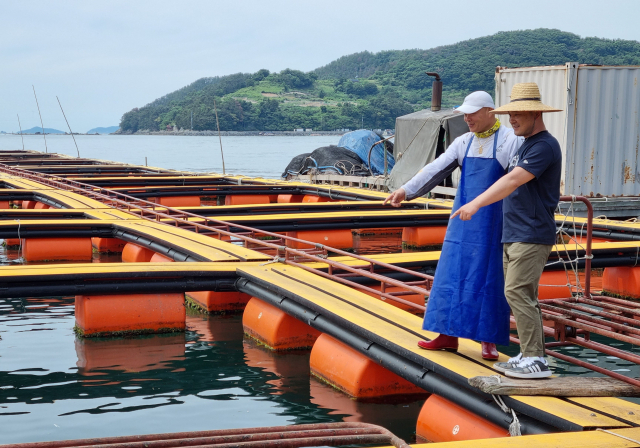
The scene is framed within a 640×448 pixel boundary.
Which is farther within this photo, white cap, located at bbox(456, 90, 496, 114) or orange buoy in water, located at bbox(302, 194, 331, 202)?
orange buoy in water, located at bbox(302, 194, 331, 202)

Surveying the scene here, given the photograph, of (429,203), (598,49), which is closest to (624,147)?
(429,203)

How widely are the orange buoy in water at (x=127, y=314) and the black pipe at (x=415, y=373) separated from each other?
4.72ft

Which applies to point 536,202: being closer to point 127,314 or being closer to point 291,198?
point 127,314

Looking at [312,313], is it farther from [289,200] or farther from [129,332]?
[289,200]

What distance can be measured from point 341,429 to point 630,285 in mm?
8208

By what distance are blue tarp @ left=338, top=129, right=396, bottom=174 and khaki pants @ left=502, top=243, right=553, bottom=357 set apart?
22201mm

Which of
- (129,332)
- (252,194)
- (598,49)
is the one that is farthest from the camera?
(598,49)

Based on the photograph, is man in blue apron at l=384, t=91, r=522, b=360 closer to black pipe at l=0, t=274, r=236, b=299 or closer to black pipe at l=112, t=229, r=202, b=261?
black pipe at l=0, t=274, r=236, b=299

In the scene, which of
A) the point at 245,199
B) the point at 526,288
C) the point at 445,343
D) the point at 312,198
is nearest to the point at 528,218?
the point at 526,288

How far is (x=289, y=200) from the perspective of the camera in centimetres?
2231

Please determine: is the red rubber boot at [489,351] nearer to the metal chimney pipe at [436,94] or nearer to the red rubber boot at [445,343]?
the red rubber boot at [445,343]

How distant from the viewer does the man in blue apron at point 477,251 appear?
4.86m

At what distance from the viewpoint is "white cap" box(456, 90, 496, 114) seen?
486cm

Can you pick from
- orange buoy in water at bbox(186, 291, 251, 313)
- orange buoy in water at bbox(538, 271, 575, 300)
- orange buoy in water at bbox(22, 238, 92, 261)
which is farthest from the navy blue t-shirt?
orange buoy in water at bbox(22, 238, 92, 261)
